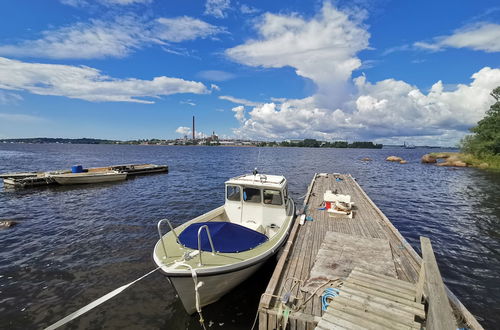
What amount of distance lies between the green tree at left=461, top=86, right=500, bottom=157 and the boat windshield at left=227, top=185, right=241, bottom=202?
2357 inches

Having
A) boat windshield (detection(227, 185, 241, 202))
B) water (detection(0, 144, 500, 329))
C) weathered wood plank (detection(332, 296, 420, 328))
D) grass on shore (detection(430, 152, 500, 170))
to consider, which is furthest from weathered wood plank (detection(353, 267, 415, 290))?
grass on shore (detection(430, 152, 500, 170))

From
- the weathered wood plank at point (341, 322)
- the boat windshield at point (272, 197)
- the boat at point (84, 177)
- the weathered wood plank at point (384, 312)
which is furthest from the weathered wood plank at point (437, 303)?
the boat at point (84, 177)

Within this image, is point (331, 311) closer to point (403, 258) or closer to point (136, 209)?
point (403, 258)

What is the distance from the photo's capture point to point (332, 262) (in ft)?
25.3

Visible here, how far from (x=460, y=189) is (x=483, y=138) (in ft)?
116

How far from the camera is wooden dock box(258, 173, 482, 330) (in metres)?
5.25

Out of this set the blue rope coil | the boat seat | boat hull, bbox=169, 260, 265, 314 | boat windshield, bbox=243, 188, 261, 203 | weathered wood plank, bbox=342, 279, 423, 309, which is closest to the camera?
weathered wood plank, bbox=342, 279, 423, 309

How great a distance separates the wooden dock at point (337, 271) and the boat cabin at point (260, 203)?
1075 mm

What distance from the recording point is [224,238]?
7.63 m

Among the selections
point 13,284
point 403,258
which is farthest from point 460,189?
point 13,284

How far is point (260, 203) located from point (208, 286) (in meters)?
4.60

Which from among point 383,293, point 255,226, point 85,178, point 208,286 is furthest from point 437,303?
point 85,178

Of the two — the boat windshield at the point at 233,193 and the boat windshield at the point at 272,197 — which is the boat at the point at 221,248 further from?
the boat windshield at the point at 233,193

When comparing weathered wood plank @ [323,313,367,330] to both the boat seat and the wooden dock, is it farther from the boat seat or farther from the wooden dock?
the boat seat
